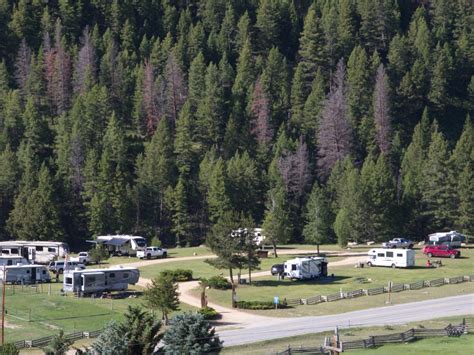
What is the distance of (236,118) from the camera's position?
14175 cm

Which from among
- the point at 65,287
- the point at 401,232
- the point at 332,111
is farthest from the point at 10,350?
the point at 332,111

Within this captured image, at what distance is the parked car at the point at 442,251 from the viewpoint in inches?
3385

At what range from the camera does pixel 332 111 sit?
5335 inches

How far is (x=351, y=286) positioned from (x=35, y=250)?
3708cm

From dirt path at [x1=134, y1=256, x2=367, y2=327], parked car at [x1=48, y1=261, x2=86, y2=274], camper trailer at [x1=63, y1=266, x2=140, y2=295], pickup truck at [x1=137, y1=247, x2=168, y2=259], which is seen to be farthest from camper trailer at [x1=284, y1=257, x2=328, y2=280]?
pickup truck at [x1=137, y1=247, x2=168, y2=259]

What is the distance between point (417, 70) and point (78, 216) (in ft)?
225

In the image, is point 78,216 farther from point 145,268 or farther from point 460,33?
point 460,33

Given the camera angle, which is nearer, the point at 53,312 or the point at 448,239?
the point at 53,312

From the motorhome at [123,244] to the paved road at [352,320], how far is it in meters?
36.7

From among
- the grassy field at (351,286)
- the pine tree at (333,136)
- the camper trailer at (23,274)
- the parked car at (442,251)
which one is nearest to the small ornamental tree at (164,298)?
the grassy field at (351,286)

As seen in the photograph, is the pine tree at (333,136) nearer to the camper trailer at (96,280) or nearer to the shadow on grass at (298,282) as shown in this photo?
the shadow on grass at (298,282)

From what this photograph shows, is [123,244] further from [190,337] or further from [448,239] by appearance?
[190,337]

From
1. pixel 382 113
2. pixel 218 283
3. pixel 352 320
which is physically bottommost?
pixel 352 320

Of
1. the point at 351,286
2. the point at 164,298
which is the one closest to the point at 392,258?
the point at 351,286
